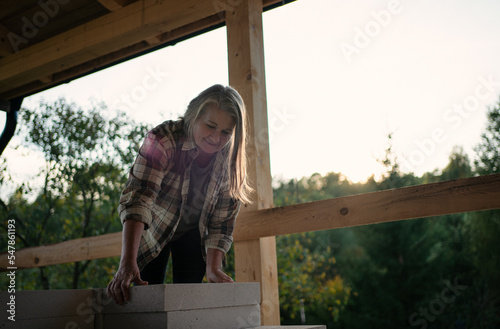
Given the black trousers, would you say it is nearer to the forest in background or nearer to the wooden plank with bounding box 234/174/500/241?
the wooden plank with bounding box 234/174/500/241

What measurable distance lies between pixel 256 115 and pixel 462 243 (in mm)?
12603

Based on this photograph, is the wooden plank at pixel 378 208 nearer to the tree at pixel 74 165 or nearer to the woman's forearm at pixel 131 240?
the woman's forearm at pixel 131 240

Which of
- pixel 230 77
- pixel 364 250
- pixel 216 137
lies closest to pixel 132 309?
pixel 216 137

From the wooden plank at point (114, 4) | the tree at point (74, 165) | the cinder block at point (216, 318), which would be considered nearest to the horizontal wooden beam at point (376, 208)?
the cinder block at point (216, 318)

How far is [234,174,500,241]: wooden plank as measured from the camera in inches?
56.7

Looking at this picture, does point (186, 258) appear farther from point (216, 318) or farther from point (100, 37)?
point (100, 37)

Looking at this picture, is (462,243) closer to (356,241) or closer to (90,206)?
(356,241)

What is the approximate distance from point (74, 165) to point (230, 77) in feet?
12.0

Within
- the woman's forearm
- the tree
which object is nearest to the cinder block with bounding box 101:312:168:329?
the woman's forearm

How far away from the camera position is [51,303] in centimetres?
114

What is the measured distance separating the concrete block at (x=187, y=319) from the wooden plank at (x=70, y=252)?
1.22m

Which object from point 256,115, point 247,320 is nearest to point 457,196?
point 247,320

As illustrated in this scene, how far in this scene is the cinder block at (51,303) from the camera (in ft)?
3.48

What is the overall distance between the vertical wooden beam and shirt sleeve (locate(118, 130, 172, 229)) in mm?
683
